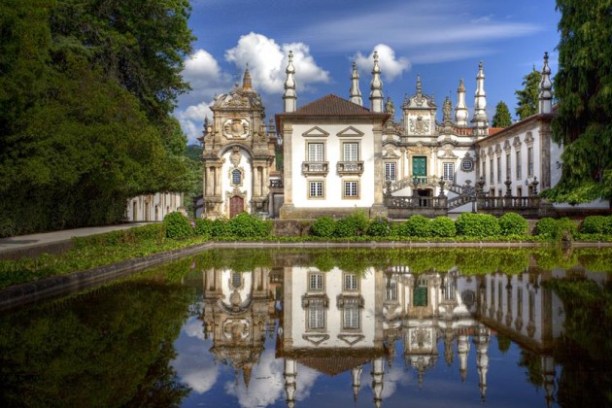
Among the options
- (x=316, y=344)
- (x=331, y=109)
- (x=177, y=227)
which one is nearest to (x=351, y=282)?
(x=316, y=344)

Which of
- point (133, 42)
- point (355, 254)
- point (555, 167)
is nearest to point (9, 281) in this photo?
point (355, 254)

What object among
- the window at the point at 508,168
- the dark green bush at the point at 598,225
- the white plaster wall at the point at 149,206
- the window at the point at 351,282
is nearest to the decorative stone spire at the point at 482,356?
the window at the point at 351,282

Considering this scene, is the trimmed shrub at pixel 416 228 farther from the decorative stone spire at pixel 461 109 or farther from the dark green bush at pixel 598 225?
the decorative stone spire at pixel 461 109

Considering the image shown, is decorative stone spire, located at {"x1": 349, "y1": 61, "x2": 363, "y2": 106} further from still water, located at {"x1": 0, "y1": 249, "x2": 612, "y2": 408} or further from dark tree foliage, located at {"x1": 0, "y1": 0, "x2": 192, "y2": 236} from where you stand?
still water, located at {"x1": 0, "y1": 249, "x2": 612, "y2": 408}

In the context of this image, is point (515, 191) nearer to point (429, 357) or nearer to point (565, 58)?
point (565, 58)

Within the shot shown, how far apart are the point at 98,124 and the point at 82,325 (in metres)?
13.1

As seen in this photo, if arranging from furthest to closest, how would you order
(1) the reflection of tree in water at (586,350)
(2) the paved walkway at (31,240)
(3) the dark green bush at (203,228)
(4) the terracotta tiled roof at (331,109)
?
(4) the terracotta tiled roof at (331,109) < (3) the dark green bush at (203,228) < (2) the paved walkway at (31,240) < (1) the reflection of tree in water at (586,350)

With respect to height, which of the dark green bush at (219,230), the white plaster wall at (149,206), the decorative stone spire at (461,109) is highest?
the decorative stone spire at (461,109)

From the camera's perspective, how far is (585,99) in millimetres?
29594

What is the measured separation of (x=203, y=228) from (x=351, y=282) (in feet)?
48.8

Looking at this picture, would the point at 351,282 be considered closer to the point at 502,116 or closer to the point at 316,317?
the point at 316,317

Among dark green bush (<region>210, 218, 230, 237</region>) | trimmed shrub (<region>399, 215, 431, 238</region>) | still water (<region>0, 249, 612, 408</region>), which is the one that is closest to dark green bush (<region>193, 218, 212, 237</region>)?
dark green bush (<region>210, 218, 230, 237</region>)

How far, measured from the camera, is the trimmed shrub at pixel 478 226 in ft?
85.1

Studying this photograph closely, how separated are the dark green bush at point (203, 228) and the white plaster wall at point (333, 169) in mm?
6727
